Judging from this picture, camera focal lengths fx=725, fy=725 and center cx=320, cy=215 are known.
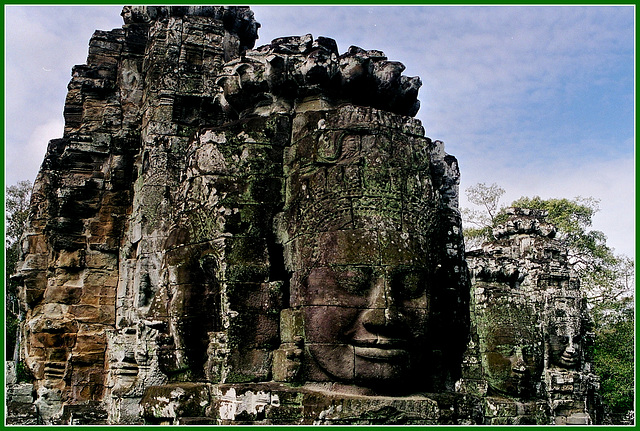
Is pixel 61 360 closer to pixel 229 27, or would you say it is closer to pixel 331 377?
pixel 229 27

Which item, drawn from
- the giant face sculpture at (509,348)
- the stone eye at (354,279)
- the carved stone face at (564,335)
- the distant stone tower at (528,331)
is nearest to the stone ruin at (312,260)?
the stone eye at (354,279)

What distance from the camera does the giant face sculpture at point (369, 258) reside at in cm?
466

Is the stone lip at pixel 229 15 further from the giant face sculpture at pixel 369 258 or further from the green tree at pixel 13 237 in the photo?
the green tree at pixel 13 237

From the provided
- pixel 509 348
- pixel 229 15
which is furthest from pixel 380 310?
pixel 509 348

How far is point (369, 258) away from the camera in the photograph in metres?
4.75

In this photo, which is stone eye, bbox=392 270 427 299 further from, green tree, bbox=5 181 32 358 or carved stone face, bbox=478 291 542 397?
green tree, bbox=5 181 32 358

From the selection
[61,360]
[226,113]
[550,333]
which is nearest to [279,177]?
[226,113]

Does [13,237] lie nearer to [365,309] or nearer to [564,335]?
[564,335]

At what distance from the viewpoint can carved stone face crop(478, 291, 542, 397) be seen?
10375 mm

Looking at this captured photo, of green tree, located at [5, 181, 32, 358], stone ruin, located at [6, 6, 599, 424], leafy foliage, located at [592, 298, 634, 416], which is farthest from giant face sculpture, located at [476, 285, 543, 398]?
green tree, located at [5, 181, 32, 358]

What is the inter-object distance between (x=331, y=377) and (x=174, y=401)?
3.52 feet

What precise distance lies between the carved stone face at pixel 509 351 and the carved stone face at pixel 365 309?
5.99 meters

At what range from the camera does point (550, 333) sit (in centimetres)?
1377

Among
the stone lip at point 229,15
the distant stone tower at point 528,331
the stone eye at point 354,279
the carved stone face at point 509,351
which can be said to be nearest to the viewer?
the stone eye at point 354,279
